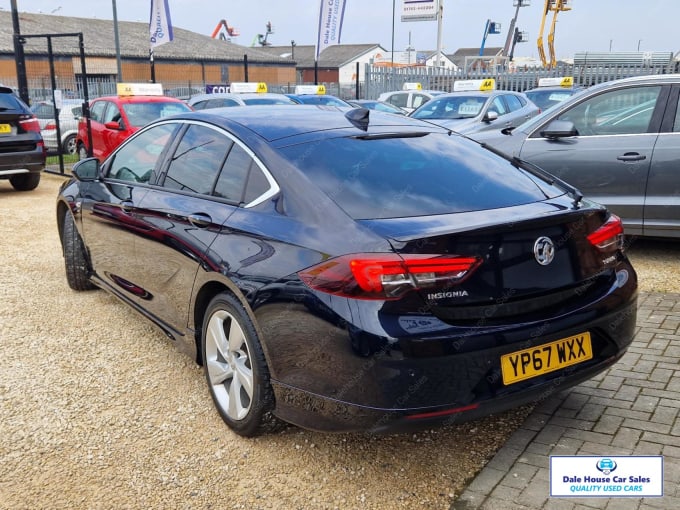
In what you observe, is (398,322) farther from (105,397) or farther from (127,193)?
(127,193)

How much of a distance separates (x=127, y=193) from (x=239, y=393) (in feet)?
5.92

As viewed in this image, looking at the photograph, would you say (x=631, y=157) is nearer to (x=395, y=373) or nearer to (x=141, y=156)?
(x=141, y=156)

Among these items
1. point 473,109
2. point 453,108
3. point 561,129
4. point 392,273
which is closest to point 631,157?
point 561,129

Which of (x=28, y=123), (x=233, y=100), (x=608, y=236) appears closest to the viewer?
(x=608, y=236)

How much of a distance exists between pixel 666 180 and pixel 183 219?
4499mm

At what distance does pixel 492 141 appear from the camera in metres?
6.98

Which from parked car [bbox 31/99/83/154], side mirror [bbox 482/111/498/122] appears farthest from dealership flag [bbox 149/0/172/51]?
side mirror [bbox 482/111/498/122]

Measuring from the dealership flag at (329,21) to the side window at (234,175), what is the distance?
20769mm

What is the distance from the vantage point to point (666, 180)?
5.96m

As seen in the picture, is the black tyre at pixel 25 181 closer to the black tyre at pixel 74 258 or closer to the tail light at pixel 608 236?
the black tyre at pixel 74 258

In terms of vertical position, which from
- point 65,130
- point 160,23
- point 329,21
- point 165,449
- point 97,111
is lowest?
point 165,449

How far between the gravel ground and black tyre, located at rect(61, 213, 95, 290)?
108 centimetres

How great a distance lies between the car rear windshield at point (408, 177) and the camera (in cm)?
288

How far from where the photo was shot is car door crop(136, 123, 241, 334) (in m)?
3.37
